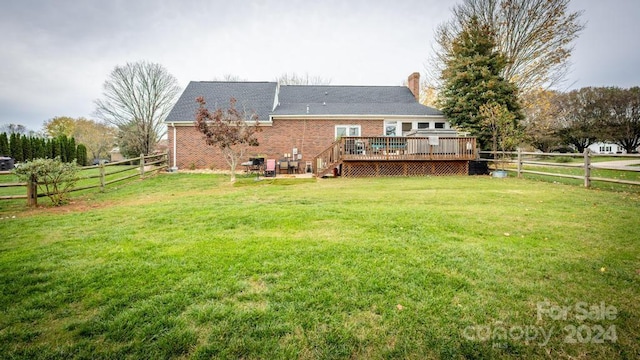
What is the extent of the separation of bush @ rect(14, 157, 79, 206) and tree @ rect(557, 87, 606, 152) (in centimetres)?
4668

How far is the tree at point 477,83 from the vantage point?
16.2m

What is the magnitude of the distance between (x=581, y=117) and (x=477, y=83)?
32.7 m

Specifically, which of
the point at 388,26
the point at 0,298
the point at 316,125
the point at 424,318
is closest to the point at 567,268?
the point at 424,318

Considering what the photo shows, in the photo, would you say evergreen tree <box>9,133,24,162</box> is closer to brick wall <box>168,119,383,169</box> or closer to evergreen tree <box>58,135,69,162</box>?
evergreen tree <box>58,135,69,162</box>

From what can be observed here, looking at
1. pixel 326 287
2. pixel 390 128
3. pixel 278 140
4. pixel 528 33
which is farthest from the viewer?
pixel 390 128

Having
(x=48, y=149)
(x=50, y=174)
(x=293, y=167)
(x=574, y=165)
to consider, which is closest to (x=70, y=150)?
(x=48, y=149)

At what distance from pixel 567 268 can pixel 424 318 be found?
2.09m

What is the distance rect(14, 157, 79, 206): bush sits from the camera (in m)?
7.57

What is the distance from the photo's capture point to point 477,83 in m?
16.5

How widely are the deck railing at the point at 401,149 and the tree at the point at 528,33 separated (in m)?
8.09

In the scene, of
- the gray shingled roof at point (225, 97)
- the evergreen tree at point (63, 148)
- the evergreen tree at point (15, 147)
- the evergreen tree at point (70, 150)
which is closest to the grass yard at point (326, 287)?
the gray shingled roof at point (225, 97)

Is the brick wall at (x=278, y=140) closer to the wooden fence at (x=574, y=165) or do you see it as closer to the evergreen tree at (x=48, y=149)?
the wooden fence at (x=574, y=165)

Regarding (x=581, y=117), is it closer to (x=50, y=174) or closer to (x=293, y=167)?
(x=293, y=167)

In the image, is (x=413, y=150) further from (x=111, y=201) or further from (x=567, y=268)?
(x=111, y=201)
